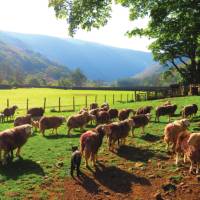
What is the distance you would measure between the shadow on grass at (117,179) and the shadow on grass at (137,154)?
1.61 meters

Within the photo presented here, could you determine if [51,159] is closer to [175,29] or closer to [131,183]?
[131,183]

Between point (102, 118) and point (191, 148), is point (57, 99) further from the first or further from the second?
point (191, 148)

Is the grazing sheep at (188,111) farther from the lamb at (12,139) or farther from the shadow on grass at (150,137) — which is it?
the lamb at (12,139)

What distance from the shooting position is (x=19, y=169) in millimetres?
18500

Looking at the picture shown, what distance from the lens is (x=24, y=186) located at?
54.1 feet

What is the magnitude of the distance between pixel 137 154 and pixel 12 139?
5771mm

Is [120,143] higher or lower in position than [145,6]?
lower

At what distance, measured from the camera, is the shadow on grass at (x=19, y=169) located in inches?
701

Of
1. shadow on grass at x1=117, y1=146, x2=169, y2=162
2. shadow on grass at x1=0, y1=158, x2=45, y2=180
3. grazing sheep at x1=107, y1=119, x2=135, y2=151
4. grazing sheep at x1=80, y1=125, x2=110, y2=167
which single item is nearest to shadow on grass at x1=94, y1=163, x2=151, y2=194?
grazing sheep at x1=80, y1=125, x2=110, y2=167

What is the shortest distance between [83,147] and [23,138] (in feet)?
12.0

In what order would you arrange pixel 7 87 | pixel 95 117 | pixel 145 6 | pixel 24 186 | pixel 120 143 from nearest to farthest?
pixel 24 186 → pixel 120 143 → pixel 145 6 → pixel 95 117 → pixel 7 87

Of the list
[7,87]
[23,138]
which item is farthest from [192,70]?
[7,87]

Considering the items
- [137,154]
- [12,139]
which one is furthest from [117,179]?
[12,139]

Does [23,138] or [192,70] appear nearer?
[23,138]
